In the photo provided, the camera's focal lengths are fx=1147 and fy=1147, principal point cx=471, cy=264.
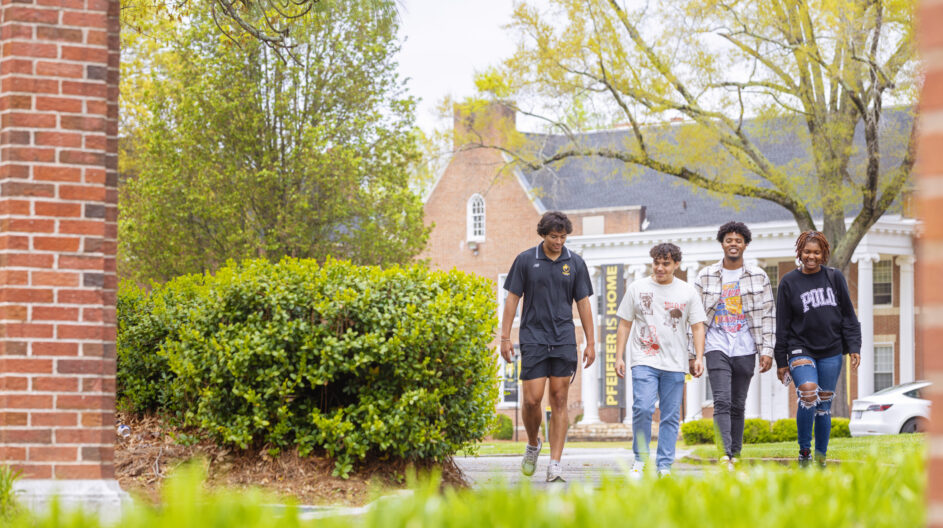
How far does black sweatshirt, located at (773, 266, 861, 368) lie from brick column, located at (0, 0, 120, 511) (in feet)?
18.7

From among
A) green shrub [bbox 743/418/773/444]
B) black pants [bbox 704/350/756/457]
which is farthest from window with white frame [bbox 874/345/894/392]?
black pants [bbox 704/350/756/457]

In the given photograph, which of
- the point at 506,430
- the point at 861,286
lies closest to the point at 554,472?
the point at 861,286

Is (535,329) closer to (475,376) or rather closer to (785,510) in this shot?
(475,376)

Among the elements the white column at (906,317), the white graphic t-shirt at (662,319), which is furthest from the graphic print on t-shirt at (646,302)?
the white column at (906,317)

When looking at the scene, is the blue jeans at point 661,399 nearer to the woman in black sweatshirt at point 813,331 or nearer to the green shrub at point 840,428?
the woman in black sweatshirt at point 813,331

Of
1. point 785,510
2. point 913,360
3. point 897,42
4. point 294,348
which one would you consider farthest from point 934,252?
point 913,360

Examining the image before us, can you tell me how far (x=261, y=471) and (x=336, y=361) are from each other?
931 mm

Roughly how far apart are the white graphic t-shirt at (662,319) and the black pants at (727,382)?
25.4 inches

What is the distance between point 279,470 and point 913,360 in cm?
3190

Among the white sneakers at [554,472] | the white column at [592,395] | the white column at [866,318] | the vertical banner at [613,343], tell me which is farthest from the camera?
the white column at [592,395]

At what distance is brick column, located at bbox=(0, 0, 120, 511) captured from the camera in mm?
5363

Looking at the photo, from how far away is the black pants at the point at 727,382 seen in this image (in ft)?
30.5

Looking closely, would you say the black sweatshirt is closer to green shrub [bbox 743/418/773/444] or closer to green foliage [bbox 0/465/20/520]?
green foliage [bbox 0/465/20/520]

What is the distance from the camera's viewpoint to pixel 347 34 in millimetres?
23250
